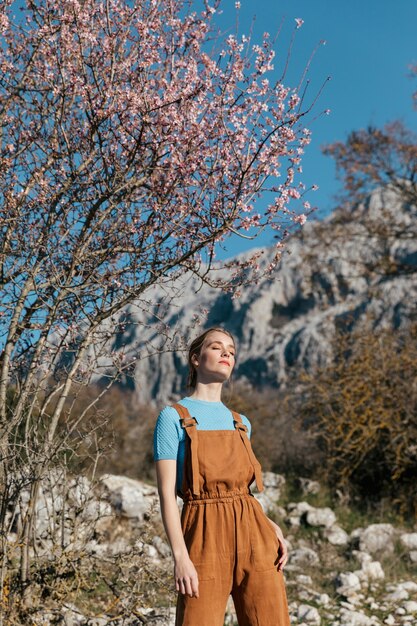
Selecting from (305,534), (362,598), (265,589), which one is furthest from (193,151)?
(305,534)

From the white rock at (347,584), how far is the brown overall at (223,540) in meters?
3.80

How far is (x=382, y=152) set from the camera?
15.3m

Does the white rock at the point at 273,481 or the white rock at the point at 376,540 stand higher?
the white rock at the point at 273,481

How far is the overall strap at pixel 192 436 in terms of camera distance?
2768 mm

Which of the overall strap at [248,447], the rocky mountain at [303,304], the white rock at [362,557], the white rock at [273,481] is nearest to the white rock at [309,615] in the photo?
the white rock at [362,557]

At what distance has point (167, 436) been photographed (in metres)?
2.84

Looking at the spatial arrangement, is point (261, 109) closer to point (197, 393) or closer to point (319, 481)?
point (197, 393)

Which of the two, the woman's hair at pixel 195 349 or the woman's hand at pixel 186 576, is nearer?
the woman's hand at pixel 186 576

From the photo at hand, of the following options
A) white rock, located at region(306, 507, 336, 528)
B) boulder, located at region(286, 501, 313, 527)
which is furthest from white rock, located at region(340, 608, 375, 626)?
boulder, located at region(286, 501, 313, 527)

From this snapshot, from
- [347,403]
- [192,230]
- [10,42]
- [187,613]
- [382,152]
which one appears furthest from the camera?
[382,152]

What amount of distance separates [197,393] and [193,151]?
5.84 feet

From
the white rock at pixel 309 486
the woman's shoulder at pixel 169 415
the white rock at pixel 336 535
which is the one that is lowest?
the white rock at pixel 336 535

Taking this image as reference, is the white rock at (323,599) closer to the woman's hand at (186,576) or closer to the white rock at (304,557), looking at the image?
the white rock at (304,557)

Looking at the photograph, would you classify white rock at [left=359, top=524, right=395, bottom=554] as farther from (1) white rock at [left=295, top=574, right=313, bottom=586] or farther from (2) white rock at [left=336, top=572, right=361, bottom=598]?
(1) white rock at [left=295, top=574, right=313, bottom=586]
